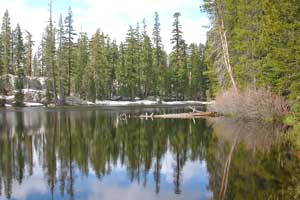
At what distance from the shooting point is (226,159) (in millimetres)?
14961

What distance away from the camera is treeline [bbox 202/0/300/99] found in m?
21.6

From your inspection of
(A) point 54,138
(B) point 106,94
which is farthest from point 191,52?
(A) point 54,138

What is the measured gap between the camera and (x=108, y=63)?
79.6m

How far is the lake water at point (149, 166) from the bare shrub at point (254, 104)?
3883 millimetres

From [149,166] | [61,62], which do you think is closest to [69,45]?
[61,62]

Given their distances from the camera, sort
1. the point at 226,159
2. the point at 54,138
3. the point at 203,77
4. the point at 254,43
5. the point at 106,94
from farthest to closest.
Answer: the point at 203,77, the point at 106,94, the point at 254,43, the point at 54,138, the point at 226,159

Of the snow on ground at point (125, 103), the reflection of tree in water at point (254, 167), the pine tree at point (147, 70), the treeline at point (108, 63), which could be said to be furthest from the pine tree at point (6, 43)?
the reflection of tree in water at point (254, 167)

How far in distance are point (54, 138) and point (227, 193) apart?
13.9 meters

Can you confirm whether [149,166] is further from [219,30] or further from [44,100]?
[44,100]

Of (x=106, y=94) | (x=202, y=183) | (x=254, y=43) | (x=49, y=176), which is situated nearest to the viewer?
(x=202, y=183)

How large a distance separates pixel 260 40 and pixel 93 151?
1550 cm

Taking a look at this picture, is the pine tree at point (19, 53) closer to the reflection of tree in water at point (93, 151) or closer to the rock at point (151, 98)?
the rock at point (151, 98)

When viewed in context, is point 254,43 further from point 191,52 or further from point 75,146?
point 191,52

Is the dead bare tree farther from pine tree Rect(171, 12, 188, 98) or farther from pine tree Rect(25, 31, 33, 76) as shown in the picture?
pine tree Rect(25, 31, 33, 76)
